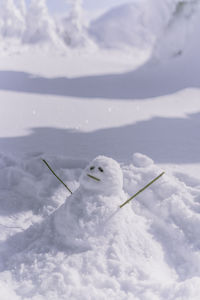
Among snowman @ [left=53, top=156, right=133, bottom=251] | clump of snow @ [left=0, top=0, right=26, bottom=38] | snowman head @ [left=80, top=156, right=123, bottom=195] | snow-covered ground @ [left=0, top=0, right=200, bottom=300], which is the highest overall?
snowman head @ [left=80, top=156, right=123, bottom=195]

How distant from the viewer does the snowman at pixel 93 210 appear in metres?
2.18

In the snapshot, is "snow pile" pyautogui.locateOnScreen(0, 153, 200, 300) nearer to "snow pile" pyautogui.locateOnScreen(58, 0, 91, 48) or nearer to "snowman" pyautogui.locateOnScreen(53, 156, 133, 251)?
"snowman" pyautogui.locateOnScreen(53, 156, 133, 251)

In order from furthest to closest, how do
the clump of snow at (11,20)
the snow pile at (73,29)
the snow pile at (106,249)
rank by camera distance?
the clump of snow at (11,20) → the snow pile at (73,29) → the snow pile at (106,249)

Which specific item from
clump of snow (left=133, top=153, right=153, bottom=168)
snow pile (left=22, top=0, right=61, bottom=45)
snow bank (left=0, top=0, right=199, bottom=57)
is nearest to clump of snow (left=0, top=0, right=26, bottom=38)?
snow bank (left=0, top=0, right=199, bottom=57)

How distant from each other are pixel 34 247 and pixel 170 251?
2.96ft

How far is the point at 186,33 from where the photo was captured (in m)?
10.4

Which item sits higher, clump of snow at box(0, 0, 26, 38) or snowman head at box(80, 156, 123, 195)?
snowman head at box(80, 156, 123, 195)

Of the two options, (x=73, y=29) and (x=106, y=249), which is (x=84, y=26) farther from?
(x=106, y=249)

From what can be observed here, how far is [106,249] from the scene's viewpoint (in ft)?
6.93

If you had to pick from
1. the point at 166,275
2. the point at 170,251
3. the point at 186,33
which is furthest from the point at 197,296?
the point at 186,33

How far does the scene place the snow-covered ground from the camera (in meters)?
1.98

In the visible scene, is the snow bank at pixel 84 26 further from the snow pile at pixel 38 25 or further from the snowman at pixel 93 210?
the snowman at pixel 93 210

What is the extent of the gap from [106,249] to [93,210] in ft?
0.89

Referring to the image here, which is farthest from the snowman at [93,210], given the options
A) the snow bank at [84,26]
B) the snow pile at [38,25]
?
the snow pile at [38,25]
